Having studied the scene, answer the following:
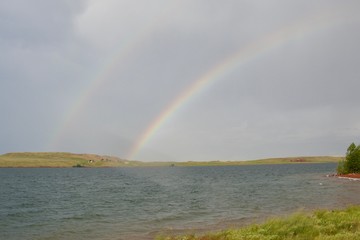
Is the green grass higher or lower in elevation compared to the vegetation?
lower

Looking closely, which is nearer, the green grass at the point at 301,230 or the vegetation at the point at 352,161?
the green grass at the point at 301,230

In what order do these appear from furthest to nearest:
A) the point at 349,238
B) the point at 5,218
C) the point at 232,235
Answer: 1. the point at 5,218
2. the point at 232,235
3. the point at 349,238

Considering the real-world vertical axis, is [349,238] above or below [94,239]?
above

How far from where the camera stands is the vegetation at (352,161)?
11400 centimetres

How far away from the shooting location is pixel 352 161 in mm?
118812

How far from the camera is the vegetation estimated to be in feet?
374

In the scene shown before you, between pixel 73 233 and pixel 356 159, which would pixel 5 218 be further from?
Answer: pixel 356 159

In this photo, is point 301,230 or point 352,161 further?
point 352,161

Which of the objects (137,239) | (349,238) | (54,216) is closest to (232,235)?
(349,238)

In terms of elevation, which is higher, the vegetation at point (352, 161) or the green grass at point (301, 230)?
the vegetation at point (352, 161)

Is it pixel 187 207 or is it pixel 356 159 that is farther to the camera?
pixel 356 159

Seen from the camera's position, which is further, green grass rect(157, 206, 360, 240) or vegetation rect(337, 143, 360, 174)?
vegetation rect(337, 143, 360, 174)

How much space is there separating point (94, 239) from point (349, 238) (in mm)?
20496

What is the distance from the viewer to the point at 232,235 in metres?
23.5
